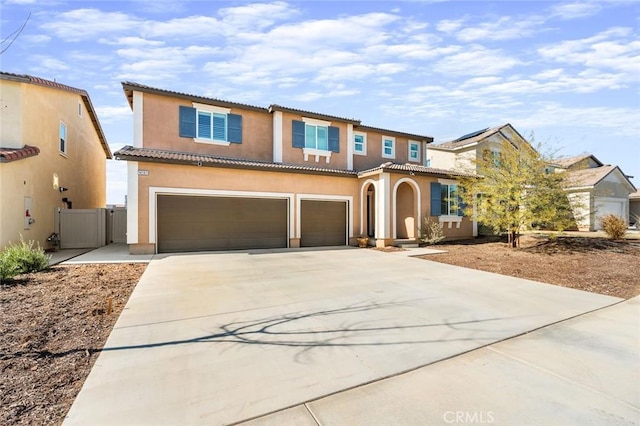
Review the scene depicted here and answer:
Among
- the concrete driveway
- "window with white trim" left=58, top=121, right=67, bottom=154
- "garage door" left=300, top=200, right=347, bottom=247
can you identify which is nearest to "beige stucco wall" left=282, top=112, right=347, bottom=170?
"garage door" left=300, top=200, right=347, bottom=247

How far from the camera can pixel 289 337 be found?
12.9ft

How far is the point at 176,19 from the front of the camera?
693 centimetres

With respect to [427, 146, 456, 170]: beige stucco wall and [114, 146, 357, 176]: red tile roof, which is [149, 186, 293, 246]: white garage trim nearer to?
[114, 146, 357, 176]: red tile roof

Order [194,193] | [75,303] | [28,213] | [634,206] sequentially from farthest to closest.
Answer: [634,206]
[194,193]
[28,213]
[75,303]

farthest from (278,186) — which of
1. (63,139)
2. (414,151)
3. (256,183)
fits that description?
(63,139)

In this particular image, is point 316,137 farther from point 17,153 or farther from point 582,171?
point 582,171

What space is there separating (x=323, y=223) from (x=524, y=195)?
29.5 feet

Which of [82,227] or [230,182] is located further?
[82,227]

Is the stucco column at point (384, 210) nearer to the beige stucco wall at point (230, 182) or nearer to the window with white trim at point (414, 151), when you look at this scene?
the beige stucco wall at point (230, 182)

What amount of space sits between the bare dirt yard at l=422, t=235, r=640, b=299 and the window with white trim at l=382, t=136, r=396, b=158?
7.17 meters

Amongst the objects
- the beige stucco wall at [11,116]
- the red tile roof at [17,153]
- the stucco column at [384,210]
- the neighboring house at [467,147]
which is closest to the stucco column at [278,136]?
the stucco column at [384,210]

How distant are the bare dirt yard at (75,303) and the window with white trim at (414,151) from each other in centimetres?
931

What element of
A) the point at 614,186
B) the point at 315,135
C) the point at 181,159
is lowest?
the point at 614,186

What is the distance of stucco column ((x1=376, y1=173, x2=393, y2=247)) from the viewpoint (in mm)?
14102
